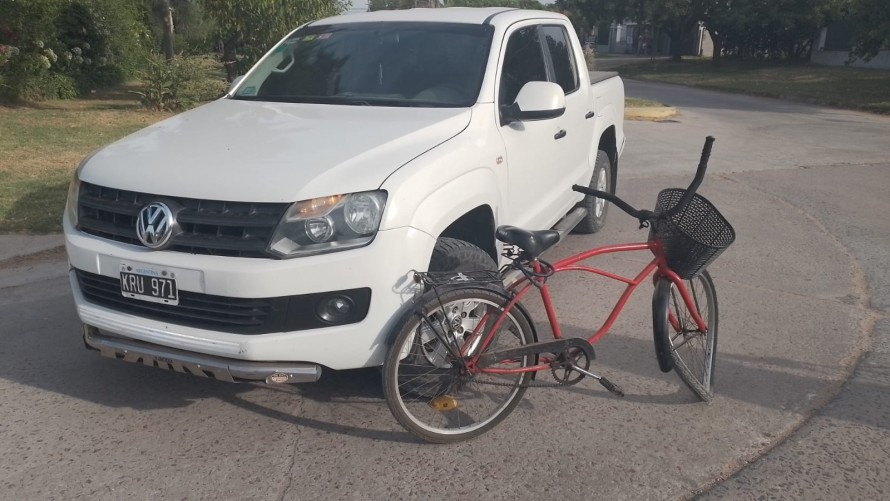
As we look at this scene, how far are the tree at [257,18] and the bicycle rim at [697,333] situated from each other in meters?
13.7

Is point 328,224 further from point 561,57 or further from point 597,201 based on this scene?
point 597,201

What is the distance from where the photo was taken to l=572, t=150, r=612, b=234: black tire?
23.3 ft

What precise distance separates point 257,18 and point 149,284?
1479 cm

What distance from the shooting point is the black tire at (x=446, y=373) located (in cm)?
359

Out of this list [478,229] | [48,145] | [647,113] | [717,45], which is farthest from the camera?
[717,45]

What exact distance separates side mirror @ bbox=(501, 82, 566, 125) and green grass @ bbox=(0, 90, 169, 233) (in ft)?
15.9

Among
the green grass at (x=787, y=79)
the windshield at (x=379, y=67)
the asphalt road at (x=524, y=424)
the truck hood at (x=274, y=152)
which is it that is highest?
the windshield at (x=379, y=67)

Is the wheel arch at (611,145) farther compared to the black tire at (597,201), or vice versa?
the wheel arch at (611,145)

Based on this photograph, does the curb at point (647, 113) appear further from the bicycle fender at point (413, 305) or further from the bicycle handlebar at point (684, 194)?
the bicycle fender at point (413, 305)

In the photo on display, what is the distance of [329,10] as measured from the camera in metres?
18.6

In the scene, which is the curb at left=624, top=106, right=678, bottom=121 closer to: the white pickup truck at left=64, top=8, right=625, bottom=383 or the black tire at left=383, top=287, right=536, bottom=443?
the white pickup truck at left=64, top=8, right=625, bottom=383

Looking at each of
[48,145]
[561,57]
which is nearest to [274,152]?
[561,57]

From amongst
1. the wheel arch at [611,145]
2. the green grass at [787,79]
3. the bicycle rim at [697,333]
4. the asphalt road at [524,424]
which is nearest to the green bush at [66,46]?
the asphalt road at [524,424]

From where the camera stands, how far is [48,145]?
11.8 m
